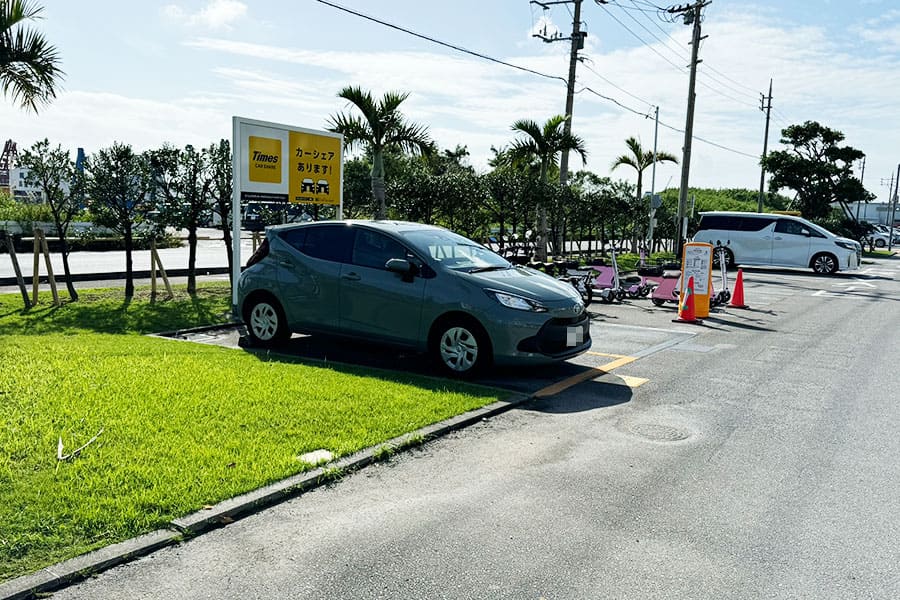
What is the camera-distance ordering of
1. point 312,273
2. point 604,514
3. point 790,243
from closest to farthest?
point 604,514 < point 312,273 < point 790,243

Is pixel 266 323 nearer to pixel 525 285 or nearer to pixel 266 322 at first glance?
pixel 266 322

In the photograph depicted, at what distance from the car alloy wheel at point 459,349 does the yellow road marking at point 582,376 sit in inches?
31.3

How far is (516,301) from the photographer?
288 inches

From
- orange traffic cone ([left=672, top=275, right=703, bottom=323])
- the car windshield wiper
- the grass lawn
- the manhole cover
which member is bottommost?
the manhole cover

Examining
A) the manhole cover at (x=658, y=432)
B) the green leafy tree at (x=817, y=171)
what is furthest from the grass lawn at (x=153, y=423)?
the green leafy tree at (x=817, y=171)

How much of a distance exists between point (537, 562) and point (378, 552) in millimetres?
799

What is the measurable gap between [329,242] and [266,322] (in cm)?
132

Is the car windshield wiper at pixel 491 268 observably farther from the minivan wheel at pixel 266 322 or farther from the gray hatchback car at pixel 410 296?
the minivan wheel at pixel 266 322

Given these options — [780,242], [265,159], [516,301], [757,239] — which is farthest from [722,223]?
[516,301]

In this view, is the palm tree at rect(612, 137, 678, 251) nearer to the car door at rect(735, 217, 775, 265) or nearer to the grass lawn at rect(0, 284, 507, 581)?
the car door at rect(735, 217, 775, 265)

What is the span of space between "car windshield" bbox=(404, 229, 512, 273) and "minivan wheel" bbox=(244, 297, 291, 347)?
6.43 ft

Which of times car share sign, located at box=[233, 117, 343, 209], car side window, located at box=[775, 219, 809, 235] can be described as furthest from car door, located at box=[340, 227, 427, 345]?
car side window, located at box=[775, 219, 809, 235]

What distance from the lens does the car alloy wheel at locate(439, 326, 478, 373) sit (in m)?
7.40

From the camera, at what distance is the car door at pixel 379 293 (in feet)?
25.4
